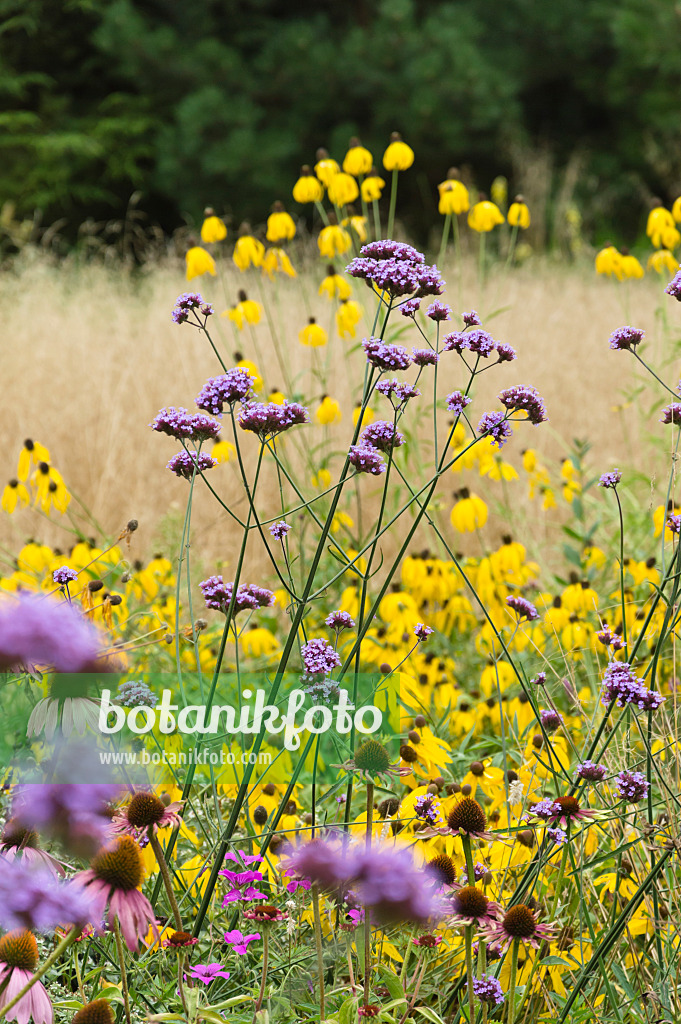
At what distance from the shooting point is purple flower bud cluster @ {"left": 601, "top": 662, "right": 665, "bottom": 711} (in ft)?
3.19

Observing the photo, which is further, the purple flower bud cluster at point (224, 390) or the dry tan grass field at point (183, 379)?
the dry tan grass field at point (183, 379)

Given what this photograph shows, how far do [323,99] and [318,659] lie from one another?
467 inches

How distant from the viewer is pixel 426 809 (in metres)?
1.19

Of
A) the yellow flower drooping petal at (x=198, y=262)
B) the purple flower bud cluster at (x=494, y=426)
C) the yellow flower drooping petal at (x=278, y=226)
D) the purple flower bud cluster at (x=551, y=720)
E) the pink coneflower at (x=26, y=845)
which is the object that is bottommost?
the pink coneflower at (x=26, y=845)

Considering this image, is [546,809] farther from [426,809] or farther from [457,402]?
[457,402]

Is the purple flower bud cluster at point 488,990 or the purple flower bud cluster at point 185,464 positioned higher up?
the purple flower bud cluster at point 185,464

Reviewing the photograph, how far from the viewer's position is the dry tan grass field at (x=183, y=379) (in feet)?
12.4

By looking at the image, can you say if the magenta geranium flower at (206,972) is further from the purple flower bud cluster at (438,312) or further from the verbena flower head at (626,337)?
the verbena flower head at (626,337)

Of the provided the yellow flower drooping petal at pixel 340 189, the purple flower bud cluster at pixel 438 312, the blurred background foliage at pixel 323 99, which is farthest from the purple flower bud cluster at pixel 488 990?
the blurred background foliage at pixel 323 99

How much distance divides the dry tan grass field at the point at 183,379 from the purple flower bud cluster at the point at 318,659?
156cm

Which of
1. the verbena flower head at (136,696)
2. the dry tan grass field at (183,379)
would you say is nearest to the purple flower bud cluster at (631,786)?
the verbena flower head at (136,696)

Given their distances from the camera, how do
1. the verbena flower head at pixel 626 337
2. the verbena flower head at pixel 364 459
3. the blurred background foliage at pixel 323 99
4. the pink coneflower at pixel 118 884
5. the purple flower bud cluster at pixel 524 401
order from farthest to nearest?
1. the blurred background foliage at pixel 323 99
2. the verbena flower head at pixel 626 337
3. the purple flower bud cluster at pixel 524 401
4. the verbena flower head at pixel 364 459
5. the pink coneflower at pixel 118 884

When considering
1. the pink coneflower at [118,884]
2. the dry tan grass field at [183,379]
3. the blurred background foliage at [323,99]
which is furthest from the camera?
the blurred background foliage at [323,99]

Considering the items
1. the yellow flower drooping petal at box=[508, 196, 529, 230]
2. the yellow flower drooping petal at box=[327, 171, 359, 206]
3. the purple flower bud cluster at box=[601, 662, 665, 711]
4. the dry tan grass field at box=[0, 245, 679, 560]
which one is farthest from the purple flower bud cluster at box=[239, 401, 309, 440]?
the yellow flower drooping petal at box=[508, 196, 529, 230]
